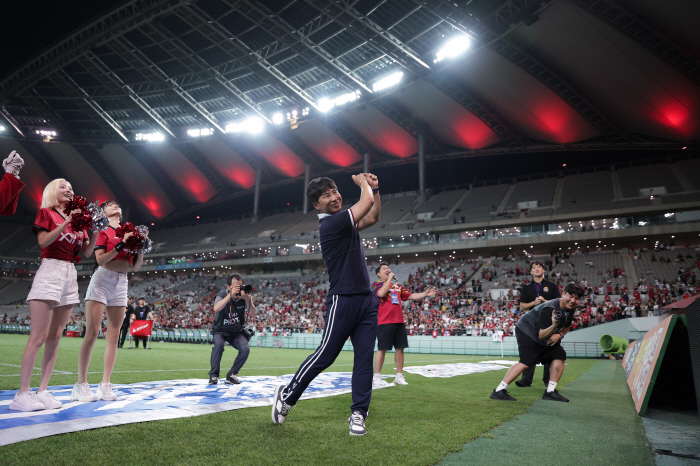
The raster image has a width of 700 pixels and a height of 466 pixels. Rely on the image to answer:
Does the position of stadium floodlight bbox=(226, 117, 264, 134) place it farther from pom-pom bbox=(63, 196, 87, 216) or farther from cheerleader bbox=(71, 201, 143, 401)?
pom-pom bbox=(63, 196, 87, 216)

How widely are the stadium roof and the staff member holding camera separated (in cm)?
2838

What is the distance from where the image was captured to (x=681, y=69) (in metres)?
26.8

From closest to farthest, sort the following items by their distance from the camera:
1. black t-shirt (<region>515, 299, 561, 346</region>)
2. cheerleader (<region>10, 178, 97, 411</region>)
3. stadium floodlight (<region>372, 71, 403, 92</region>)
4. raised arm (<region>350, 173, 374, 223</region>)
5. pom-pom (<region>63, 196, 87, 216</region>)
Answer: raised arm (<region>350, 173, 374, 223</region>), cheerleader (<region>10, 178, 97, 411</region>), pom-pom (<region>63, 196, 87, 216</region>), black t-shirt (<region>515, 299, 561, 346</region>), stadium floodlight (<region>372, 71, 403, 92</region>)

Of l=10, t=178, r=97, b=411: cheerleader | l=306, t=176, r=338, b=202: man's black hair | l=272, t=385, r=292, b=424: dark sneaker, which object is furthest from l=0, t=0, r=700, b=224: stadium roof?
l=272, t=385, r=292, b=424: dark sneaker

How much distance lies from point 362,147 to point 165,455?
45313 mm

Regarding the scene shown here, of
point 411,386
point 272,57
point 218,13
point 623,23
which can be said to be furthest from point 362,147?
point 411,386

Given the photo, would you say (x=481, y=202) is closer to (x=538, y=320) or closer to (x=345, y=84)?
(x=345, y=84)

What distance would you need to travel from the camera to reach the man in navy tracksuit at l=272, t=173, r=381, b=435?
11.1 ft

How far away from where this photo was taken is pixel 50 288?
3.76m

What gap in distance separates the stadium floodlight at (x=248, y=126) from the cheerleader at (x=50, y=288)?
41.7 metres

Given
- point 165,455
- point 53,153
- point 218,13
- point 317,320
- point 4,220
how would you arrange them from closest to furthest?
point 165,455
point 317,320
point 218,13
point 53,153
point 4,220

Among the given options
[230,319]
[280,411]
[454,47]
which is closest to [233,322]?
[230,319]

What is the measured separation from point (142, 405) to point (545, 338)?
4.74 meters

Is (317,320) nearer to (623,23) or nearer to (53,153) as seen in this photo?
(623,23)
